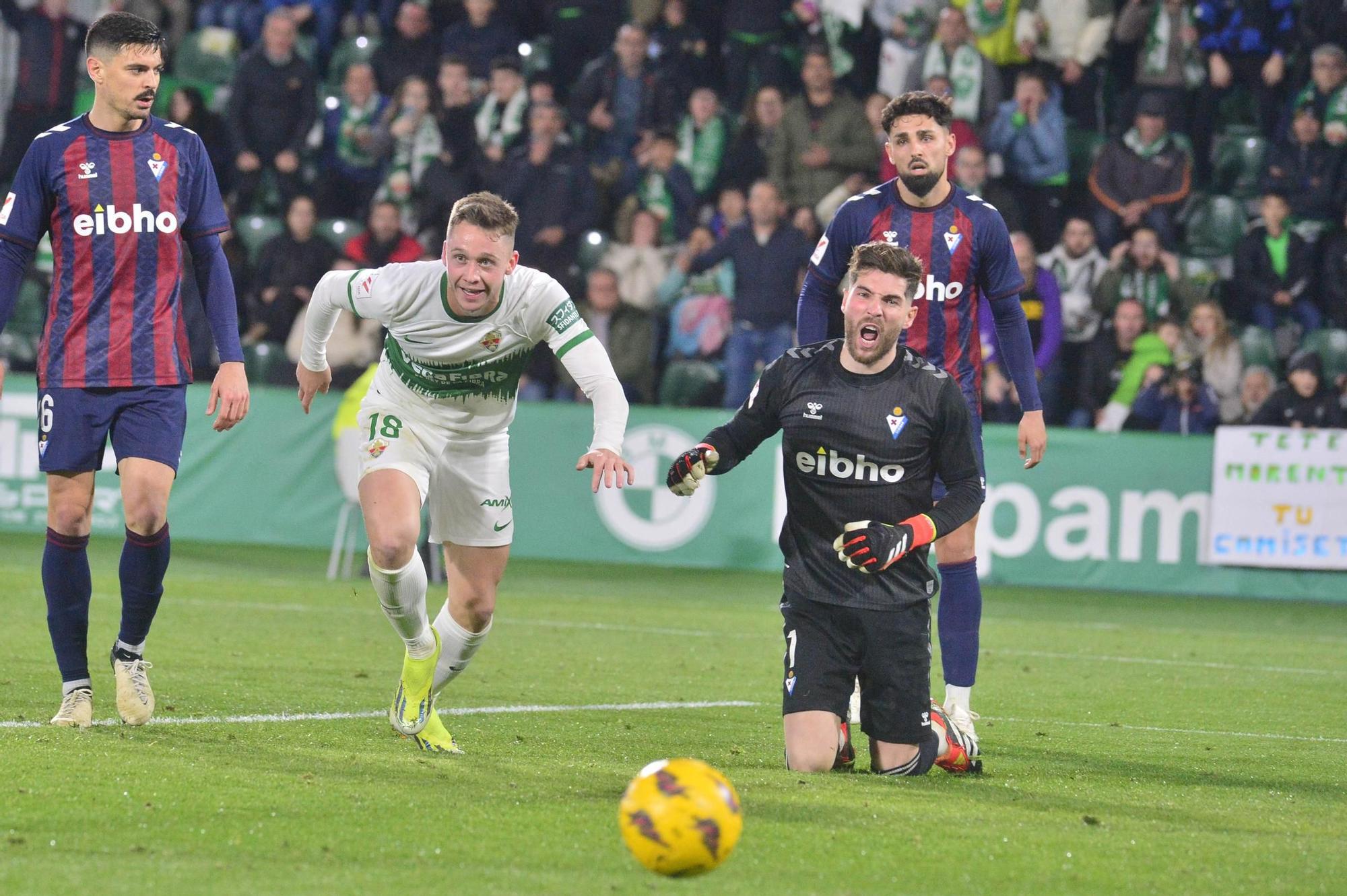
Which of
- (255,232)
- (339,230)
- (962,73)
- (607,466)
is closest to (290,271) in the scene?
(339,230)

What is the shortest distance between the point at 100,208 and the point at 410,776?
7.41 feet

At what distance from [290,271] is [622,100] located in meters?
3.48

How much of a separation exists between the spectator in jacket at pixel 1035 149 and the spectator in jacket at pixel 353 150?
233 inches

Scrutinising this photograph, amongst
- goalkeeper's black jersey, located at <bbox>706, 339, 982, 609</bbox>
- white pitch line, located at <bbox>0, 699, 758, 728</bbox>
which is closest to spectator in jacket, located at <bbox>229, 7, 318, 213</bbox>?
white pitch line, located at <bbox>0, 699, 758, 728</bbox>

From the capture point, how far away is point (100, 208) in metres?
6.53

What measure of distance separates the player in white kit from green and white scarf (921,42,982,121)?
1069 centimetres

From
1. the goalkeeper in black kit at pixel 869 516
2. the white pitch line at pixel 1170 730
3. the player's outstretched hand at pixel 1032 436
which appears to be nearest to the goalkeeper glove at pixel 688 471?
the goalkeeper in black kit at pixel 869 516

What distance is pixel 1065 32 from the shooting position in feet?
56.7

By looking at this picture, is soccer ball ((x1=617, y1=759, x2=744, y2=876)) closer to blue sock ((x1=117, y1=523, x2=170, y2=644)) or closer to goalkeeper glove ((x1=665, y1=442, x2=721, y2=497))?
goalkeeper glove ((x1=665, y1=442, x2=721, y2=497))

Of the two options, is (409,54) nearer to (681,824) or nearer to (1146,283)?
(1146,283)

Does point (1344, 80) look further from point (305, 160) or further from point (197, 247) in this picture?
point (197, 247)

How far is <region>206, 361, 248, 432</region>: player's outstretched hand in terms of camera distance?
21.4 ft

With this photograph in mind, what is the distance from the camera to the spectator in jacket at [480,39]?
18.8m

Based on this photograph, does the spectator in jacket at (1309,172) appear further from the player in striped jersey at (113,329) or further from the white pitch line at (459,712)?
the player in striped jersey at (113,329)
